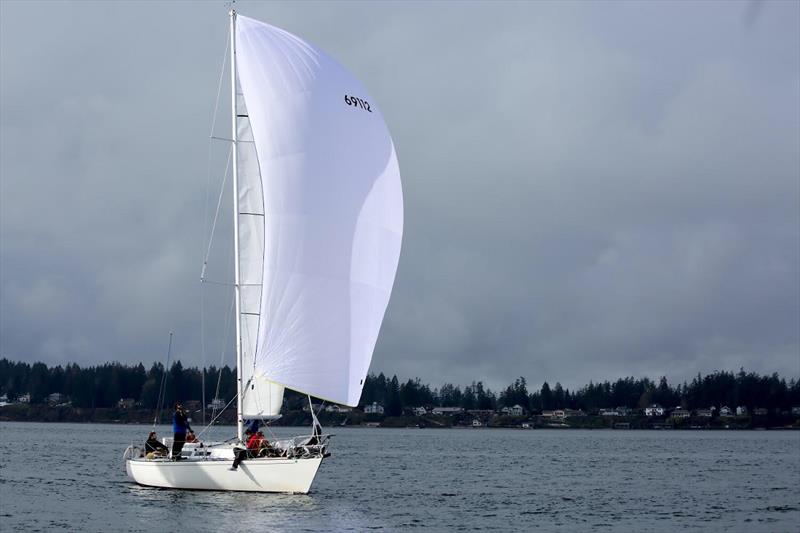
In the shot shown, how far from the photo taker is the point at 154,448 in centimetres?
3959

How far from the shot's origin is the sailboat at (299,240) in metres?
36.0

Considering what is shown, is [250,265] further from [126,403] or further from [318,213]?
[126,403]

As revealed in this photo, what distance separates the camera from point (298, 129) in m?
36.6

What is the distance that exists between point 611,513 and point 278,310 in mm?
14010

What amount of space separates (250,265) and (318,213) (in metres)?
3.34

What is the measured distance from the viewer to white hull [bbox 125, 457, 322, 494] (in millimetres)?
35781

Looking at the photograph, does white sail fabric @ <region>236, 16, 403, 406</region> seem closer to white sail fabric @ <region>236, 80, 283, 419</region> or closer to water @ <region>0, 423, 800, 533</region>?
white sail fabric @ <region>236, 80, 283, 419</region>

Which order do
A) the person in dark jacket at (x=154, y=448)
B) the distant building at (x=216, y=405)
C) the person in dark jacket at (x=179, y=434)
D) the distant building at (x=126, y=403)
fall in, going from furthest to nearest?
the distant building at (x=126, y=403), the distant building at (x=216, y=405), the person in dark jacket at (x=154, y=448), the person in dark jacket at (x=179, y=434)

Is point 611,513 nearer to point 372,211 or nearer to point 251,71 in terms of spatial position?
point 372,211

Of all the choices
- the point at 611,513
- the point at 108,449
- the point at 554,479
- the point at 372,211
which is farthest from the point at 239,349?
the point at 108,449

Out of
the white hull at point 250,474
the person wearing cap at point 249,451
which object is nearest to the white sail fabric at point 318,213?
the person wearing cap at point 249,451

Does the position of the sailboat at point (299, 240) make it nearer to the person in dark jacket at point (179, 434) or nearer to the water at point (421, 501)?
the person in dark jacket at point (179, 434)

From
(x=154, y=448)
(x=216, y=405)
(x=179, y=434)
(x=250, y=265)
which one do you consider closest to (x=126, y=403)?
(x=216, y=405)

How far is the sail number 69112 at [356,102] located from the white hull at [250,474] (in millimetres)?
11933
